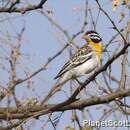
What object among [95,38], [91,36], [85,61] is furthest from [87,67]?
[91,36]

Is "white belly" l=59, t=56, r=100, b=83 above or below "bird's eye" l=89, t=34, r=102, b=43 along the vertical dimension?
below

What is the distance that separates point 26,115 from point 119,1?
0.98 meters

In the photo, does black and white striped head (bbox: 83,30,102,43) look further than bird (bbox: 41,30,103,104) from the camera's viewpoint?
No

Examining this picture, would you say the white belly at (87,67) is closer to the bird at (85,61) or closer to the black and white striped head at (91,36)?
the bird at (85,61)

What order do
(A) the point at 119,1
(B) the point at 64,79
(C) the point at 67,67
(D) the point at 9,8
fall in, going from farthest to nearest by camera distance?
(C) the point at 67,67 → (B) the point at 64,79 → (D) the point at 9,8 → (A) the point at 119,1

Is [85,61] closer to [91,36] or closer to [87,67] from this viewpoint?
[87,67]

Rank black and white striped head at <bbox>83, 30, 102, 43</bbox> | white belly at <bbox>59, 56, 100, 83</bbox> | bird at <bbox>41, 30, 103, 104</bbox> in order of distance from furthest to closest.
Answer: white belly at <bbox>59, 56, 100, 83</bbox>, bird at <bbox>41, 30, 103, 104</bbox>, black and white striped head at <bbox>83, 30, 102, 43</bbox>

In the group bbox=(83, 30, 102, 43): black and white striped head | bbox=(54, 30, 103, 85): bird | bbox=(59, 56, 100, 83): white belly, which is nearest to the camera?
bbox=(83, 30, 102, 43): black and white striped head

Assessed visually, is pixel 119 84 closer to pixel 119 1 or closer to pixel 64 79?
pixel 119 1

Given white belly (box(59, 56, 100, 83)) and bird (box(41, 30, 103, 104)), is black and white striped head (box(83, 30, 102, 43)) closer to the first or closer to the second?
bird (box(41, 30, 103, 104))

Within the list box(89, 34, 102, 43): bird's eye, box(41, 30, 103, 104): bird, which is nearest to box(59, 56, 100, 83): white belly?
box(41, 30, 103, 104): bird

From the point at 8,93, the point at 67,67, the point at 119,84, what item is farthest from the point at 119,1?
the point at 67,67

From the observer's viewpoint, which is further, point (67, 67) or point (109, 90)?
point (67, 67)

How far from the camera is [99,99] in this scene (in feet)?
11.1
